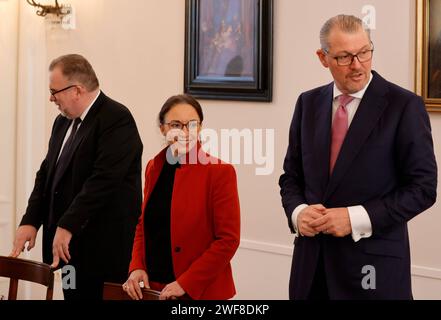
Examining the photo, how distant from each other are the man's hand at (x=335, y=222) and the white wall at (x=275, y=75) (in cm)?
160

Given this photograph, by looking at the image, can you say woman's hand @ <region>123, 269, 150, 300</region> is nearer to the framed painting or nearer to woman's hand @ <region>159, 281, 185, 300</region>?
woman's hand @ <region>159, 281, 185, 300</region>

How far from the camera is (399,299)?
8.83 ft

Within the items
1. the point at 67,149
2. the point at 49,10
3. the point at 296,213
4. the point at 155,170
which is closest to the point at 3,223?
the point at 49,10

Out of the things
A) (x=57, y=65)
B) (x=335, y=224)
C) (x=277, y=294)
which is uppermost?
(x=57, y=65)

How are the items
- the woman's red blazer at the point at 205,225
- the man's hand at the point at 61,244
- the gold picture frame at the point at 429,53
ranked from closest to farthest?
the woman's red blazer at the point at 205,225 → the man's hand at the point at 61,244 → the gold picture frame at the point at 429,53

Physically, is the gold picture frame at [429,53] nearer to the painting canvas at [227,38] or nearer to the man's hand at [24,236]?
the painting canvas at [227,38]

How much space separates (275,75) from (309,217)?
2.19 m

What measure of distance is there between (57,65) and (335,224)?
1.72m

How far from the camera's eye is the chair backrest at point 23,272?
3.13 m

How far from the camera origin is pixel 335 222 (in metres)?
2.62

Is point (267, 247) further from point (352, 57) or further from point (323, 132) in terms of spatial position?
point (352, 57)

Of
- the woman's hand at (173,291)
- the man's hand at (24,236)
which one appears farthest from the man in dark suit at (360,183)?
the man's hand at (24,236)
